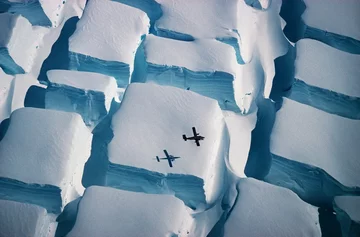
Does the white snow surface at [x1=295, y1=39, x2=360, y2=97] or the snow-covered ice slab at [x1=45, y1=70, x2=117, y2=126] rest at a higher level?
the white snow surface at [x1=295, y1=39, x2=360, y2=97]

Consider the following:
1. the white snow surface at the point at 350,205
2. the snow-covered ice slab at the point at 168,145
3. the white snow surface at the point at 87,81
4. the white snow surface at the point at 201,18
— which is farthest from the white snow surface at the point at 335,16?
the white snow surface at the point at 87,81

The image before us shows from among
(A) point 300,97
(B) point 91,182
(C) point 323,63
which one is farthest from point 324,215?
(B) point 91,182

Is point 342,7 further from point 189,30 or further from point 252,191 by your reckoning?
point 252,191

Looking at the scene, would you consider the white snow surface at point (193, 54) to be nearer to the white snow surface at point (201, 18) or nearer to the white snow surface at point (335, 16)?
the white snow surface at point (201, 18)

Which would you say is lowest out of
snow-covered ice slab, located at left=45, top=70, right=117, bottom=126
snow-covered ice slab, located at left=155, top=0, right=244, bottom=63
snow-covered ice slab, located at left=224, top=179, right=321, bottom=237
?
snow-covered ice slab, located at left=224, top=179, right=321, bottom=237

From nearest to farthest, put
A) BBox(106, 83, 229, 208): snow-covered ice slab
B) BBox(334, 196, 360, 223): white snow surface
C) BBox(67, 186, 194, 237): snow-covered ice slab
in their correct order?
BBox(67, 186, 194, 237): snow-covered ice slab
BBox(334, 196, 360, 223): white snow surface
BBox(106, 83, 229, 208): snow-covered ice slab

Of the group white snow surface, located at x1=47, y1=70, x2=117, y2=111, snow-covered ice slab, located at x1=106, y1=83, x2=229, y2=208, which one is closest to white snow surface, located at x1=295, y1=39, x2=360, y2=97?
snow-covered ice slab, located at x1=106, y1=83, x2=229, y2=208

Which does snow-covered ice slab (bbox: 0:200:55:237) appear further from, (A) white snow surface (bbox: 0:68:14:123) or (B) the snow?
(B) the snow
